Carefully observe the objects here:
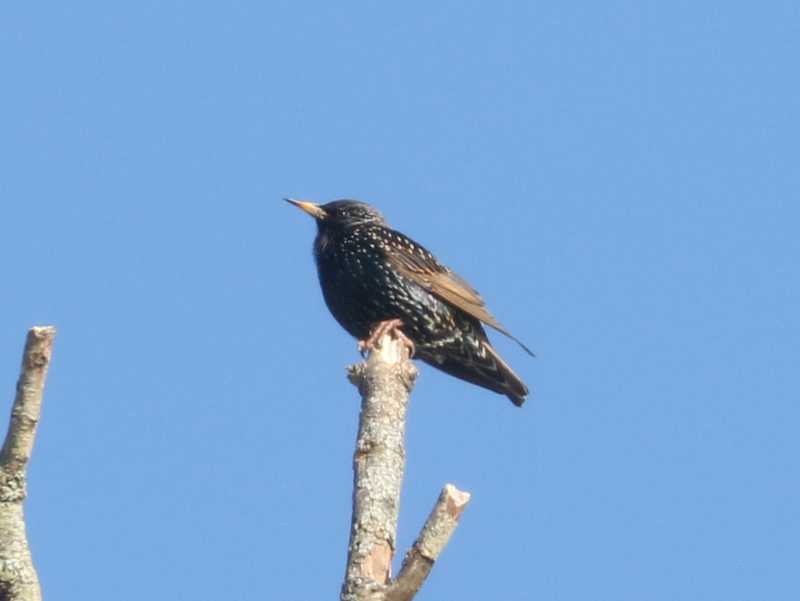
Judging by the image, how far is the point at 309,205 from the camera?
9.20 meters

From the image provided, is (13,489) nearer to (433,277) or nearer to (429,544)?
(429,544)

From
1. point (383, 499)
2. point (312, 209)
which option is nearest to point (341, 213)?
point (312, 209)

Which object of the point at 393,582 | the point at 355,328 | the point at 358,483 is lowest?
the point at 393,582

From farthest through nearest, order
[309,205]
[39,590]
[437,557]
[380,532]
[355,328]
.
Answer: [309,205] → [355,328] → [380,532] → [437,557] → [39,590]

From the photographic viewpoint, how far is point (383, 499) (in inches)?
170

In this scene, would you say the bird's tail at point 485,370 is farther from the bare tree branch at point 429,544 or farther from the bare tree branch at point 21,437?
the bare tree branch at point 21,437

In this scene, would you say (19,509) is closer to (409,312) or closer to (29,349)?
(29,349)

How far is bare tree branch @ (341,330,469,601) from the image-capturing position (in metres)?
3.96

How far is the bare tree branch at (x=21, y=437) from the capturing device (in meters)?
3.65

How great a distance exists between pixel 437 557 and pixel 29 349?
3.57 ft

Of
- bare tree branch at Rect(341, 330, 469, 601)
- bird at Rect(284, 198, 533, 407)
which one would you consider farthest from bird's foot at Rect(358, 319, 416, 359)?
bare tree branch at Rect(341, 330, 469, 601)

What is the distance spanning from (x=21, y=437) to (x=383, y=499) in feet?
3.42

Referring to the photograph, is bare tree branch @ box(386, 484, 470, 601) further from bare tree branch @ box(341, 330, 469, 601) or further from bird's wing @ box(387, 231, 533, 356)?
bird's wing @ box(387, 231, 533, 356)

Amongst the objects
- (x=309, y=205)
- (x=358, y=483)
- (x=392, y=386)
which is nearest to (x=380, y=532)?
(x=358, y=483)
